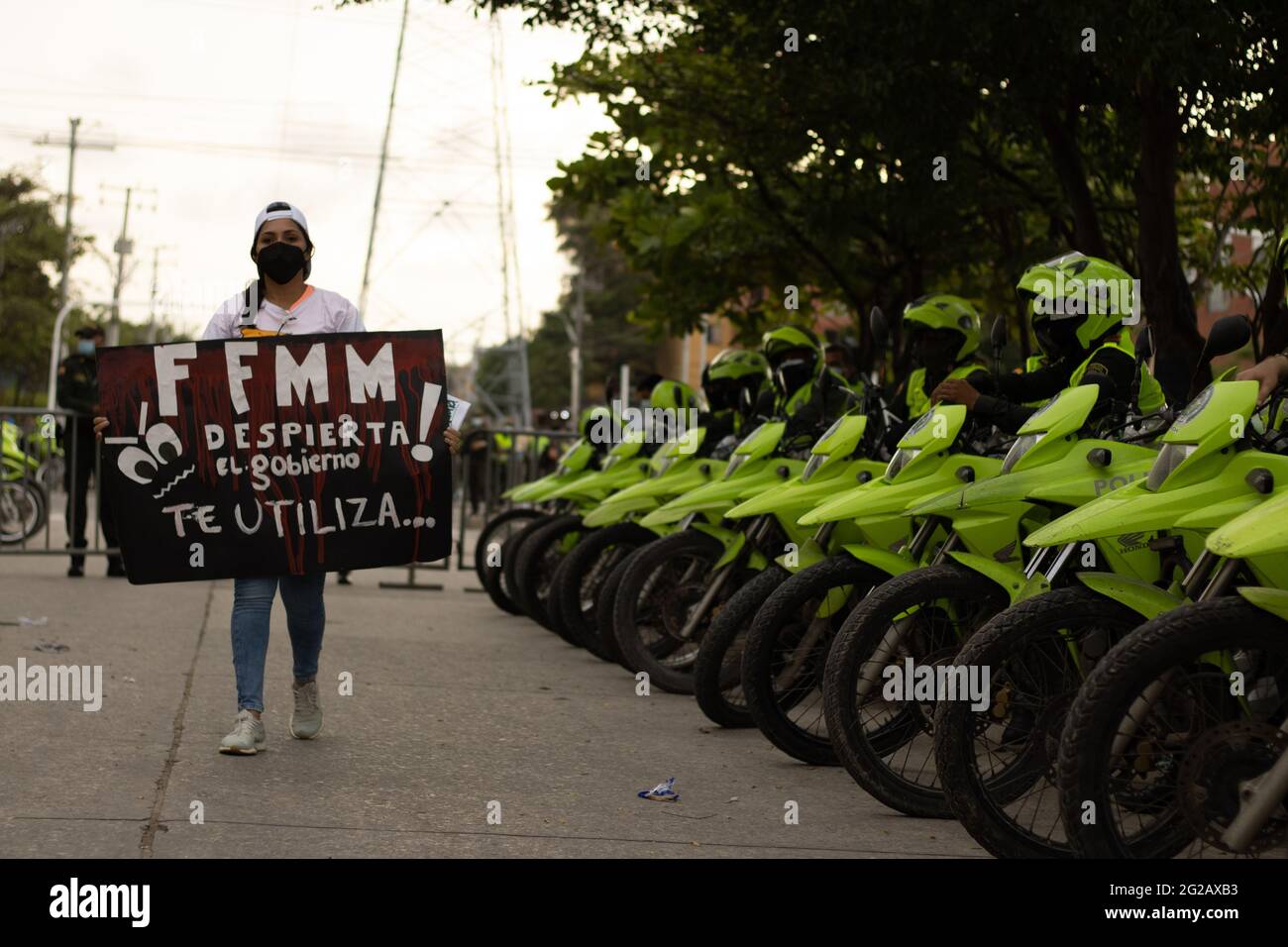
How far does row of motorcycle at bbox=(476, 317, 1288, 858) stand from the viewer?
4.34m

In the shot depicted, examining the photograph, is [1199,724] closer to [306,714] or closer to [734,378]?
[306,714]

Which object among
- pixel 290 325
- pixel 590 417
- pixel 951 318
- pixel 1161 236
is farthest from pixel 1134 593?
pixel 590 417

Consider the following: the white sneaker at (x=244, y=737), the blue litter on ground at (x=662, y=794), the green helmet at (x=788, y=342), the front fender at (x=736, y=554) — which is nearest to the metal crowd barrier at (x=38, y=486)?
the green helmet at (x=788, y=342)

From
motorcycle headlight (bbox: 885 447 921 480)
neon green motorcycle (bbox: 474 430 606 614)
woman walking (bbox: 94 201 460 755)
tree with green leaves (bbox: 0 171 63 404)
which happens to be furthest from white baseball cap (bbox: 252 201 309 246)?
tree with green leaves (bbox: 0 171 63 404)

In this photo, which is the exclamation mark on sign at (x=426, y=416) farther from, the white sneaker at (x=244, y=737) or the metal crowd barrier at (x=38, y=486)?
the metal crowd barrier at (x=38, y=486)

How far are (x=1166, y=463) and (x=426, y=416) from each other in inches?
125

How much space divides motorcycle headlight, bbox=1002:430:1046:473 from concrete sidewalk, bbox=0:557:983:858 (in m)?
1.14

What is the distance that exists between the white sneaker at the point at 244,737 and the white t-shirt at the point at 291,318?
56.0 inches

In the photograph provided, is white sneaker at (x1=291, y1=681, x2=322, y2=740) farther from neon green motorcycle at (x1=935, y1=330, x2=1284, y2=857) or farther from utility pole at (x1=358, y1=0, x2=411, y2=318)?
utility pole at (x1=358, y1=0, x2=411, y2=318)

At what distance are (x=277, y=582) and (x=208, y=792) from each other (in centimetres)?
136

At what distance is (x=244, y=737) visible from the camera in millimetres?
6582

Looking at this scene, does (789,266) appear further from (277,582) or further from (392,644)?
(277,582)

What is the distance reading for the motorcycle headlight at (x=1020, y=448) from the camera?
5797mm

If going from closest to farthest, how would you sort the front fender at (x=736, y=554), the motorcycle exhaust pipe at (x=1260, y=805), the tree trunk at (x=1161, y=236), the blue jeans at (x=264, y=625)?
the motorcycle exhaust pipe at (x=1260, y=805) < the blue jeans at (x=264, y=625) < the front fender at (x=736, y=554) < the tree trunk at (x=1161, y=236)
